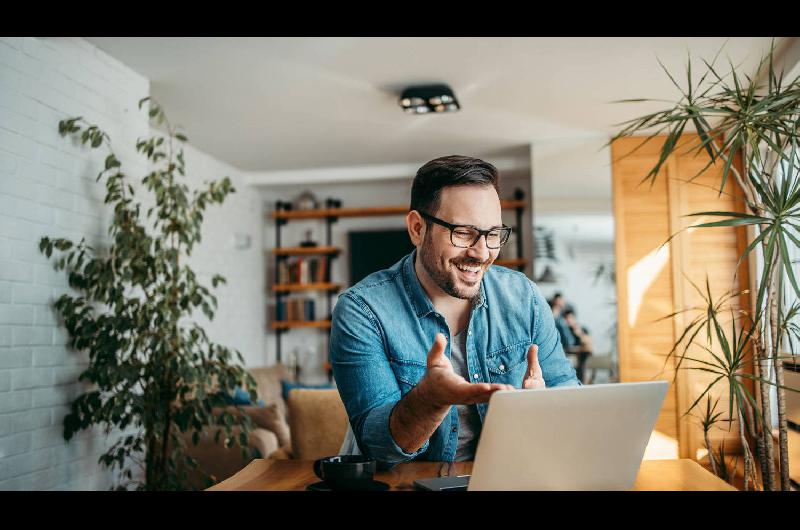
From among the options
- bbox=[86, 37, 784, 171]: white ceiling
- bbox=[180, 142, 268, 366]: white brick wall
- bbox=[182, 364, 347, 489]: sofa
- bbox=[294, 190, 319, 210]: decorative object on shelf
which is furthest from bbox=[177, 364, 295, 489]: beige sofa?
bbox=[294, 190, 319, 210]: decorative object on shelf

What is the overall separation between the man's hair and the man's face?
0.02m

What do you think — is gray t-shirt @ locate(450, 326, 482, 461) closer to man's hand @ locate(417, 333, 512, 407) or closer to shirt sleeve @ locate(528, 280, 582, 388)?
shirt sleeve @ locate(528, 280, 582, 388)

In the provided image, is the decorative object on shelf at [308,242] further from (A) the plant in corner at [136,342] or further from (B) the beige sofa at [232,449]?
(A) the plant in corner at [136,342]

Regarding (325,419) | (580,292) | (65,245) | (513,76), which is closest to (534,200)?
(580,292)

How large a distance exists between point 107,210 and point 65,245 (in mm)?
513

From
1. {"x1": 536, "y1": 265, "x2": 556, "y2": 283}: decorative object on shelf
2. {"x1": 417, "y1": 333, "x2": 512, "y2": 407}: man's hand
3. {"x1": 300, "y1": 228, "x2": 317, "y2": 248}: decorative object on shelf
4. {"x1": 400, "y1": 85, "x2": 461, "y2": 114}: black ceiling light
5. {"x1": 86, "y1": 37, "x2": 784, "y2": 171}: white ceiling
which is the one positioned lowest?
{"x1": 417, "y1": 333, "x2": 512, "y2": 407}: man's hand

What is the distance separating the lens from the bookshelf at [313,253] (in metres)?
6.59

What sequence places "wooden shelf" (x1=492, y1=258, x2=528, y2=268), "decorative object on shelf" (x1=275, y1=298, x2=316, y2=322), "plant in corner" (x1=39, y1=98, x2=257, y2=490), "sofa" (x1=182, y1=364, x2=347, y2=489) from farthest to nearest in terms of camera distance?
"decorative object on shelf" (x1=275, y1=298, x2=316, y2=322) → "wooden shelf" (x1=492, y1=258, x2=528, y2=268) → "plant in corner" (x1=39, y1=98, x2=257, y2=490) → "sofa" (x1=182, y1=364, x2=347, y2=489)

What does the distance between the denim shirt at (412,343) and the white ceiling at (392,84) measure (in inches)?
81.4

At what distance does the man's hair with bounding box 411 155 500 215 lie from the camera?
1673mm

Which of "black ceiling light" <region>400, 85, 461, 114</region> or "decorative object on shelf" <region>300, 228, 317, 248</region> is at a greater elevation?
"black ceiling light" <region>400, 85, 461, 114</region>

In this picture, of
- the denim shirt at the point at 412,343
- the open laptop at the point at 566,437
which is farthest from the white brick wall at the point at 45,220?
the open laptop at the point at 566,437

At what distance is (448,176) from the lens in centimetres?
168

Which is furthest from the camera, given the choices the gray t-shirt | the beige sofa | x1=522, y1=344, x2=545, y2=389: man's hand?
the beige sofa
